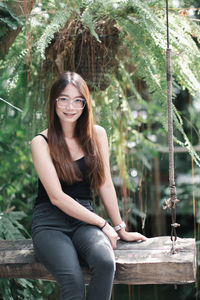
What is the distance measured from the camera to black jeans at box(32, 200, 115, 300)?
142 cm

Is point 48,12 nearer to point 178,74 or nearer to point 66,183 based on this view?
point 178,74

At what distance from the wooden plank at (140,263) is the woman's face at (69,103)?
51cm

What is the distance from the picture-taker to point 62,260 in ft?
4.71

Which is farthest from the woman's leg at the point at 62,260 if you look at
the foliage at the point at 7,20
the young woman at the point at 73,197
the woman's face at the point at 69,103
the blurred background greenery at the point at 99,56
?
the foliage at the point at 7,20

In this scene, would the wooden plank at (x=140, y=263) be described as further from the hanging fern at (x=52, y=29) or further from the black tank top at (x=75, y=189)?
the hanging fern at (x=52, y=29)

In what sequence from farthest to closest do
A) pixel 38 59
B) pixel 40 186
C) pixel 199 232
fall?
1. pixel 199 232
2. pixel 38 59
3. pixel 40 186

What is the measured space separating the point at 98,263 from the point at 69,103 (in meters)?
0.57

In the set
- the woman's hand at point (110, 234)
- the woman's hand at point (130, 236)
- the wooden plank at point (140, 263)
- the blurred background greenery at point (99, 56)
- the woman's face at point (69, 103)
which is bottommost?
the wooden plank at point (140, 263)

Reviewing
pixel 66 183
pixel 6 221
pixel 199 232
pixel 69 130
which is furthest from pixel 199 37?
pixel 199 232

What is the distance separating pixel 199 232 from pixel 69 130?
2.02 m

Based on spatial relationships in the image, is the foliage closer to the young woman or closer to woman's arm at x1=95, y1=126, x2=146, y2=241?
the young woman

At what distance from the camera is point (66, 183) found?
1.65 meters

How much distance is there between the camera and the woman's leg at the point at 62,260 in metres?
1.41

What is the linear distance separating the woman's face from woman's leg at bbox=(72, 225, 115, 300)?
44cm
